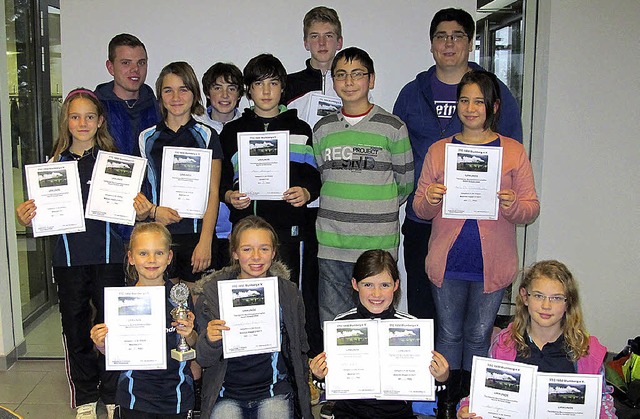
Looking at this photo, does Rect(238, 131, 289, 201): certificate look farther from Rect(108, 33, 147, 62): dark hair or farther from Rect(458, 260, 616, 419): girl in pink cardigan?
Rect(458, 260, 616, 419): girl in pink cardigan

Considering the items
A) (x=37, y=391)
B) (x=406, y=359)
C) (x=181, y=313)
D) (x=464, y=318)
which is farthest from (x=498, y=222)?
(x=37, y=391)

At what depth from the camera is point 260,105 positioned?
3.53 meters

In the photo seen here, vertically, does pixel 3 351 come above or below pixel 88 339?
below

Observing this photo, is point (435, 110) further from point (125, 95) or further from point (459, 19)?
point (125, 95)

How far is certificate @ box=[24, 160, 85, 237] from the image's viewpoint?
329 centimetres

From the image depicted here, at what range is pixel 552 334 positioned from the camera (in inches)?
107

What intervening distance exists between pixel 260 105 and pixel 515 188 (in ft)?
4.76

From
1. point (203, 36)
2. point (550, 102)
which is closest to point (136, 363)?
point (203, 36)

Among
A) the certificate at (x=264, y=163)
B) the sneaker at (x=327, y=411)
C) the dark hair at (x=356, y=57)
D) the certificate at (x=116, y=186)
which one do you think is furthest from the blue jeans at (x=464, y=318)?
the certificate at (x=116, y=186)

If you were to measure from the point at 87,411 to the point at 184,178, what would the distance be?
1454mm

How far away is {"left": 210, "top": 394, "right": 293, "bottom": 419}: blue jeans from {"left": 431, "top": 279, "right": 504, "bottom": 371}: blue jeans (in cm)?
90

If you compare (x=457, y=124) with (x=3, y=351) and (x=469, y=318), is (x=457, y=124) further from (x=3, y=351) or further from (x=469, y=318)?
(x=3, y=351)

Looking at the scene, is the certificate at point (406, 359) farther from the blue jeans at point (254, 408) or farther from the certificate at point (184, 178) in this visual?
Result: the certificate at point (184, 178)

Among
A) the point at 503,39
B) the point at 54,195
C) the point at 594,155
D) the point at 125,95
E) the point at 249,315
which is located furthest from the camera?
the point at 503,39
